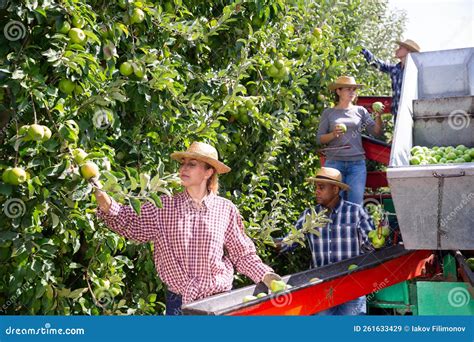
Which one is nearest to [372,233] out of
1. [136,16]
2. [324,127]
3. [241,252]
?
[241,252]

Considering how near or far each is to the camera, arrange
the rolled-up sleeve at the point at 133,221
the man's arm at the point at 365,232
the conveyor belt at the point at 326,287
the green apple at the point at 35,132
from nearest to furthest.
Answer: the green apple at the point at 35,132, the conveyor belt at the point at 326,287, the rolled-up sleeve at the point at 133,221, the man's arm at the point at 365,232

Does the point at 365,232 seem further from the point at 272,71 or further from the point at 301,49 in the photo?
the point at 301,49

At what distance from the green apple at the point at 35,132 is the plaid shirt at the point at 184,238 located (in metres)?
0.69

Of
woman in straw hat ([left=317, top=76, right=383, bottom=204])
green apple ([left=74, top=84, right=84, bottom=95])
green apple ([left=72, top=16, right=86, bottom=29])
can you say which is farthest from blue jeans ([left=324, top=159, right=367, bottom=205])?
green apple ([left=72, top=16, right=86, bottom=29])

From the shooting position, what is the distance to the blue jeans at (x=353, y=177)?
6.02 m

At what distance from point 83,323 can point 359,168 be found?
144 inches

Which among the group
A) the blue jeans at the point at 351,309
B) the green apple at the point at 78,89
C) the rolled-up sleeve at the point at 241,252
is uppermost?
the green apple at the point at 78,89

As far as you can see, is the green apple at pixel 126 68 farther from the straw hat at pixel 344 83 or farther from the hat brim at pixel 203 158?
the straw hat at pixel 344 83

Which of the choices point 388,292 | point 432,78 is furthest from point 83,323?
point 432,78

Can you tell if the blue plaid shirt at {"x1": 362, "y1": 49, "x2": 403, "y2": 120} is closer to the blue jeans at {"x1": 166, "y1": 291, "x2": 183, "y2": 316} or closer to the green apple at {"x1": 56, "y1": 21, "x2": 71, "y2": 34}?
the blue jeans at {"x1": 166, "y1": 291, "x2": 183, "y2": 316}

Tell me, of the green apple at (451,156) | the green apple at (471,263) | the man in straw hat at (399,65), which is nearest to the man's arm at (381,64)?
the man in straw hat at (399,65)

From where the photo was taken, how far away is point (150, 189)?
316 cm

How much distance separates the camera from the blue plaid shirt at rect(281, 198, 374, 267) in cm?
478

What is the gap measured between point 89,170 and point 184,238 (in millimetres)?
737
